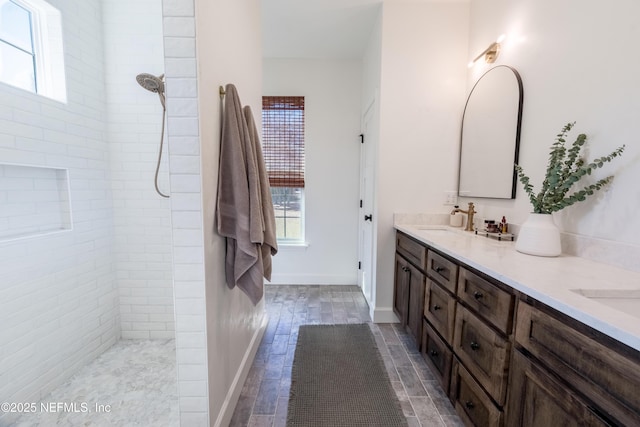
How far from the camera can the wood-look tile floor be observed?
1.45m

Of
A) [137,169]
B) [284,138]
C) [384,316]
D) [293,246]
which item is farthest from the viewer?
[293,246]

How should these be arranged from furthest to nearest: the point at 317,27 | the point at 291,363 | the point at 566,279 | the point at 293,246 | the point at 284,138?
1. the point at 293,246
2. the point at 284,138
3. the point at 317,27
4. the point at 291,363
5. the point at 566,279

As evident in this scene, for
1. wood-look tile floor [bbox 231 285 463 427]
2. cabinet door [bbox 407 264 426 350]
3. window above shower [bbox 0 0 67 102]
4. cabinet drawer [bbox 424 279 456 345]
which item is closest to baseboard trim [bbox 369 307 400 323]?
wood-look tile floor [bbox 231 285 463 427]

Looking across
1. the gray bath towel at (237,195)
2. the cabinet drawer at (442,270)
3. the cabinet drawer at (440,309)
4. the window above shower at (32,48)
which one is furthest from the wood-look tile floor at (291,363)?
the window above shower at (32,48)

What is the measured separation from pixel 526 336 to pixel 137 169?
2.51m

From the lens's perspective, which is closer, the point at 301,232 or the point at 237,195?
the point at 237,195

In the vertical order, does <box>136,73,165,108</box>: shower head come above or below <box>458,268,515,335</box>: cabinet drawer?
above

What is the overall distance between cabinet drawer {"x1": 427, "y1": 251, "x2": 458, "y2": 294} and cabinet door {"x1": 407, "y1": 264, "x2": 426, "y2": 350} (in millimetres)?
143

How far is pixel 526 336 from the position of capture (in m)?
0.92

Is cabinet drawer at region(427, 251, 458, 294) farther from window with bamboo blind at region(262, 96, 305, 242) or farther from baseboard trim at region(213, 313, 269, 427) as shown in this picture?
window with bamboo blind at region(262, 96, 305, 242)

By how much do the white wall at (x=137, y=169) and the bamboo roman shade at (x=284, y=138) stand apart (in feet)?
4.61

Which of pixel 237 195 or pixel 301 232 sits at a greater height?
pixel 237 195

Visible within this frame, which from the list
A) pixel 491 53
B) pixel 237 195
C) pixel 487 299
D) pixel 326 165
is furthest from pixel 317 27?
pixel 487 299

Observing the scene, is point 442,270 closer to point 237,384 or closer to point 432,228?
point 432,228
